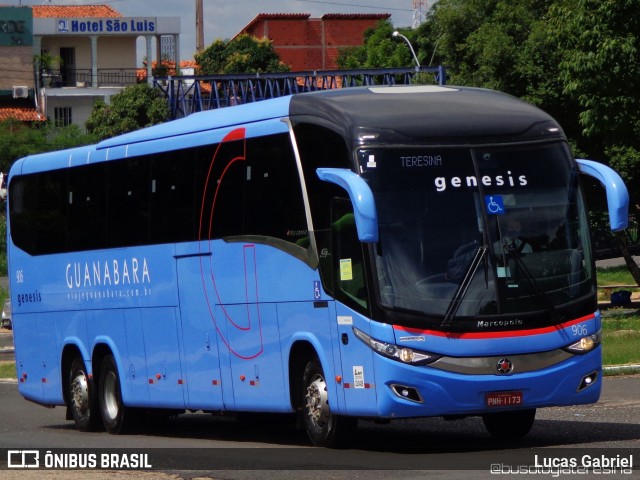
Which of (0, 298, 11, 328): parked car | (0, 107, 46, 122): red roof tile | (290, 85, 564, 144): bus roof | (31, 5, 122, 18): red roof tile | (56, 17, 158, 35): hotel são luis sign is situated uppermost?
(31, 5, 122, 18): red roof tile

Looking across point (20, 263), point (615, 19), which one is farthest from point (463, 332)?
point (615, 19)

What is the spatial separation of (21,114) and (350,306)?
239 ft

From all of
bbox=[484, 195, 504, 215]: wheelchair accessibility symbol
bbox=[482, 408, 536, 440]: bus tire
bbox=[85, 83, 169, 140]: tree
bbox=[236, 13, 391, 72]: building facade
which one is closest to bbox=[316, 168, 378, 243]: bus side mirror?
bbox=[484, 195, 504, 215]: wheelchair accessibility symbol

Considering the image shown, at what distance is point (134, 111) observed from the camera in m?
69.5

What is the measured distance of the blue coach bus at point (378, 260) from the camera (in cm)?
1277

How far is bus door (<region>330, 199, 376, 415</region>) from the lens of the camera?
12922 millimetres

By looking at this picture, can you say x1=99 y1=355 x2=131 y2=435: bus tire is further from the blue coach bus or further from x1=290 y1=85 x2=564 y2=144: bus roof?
x1=290 y1=85 x2=564 y2=144: bus roof

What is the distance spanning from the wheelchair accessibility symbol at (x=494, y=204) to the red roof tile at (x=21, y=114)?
2763 inches

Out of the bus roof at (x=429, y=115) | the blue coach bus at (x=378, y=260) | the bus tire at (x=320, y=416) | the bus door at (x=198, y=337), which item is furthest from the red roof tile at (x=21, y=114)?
the bus tire at (x=320, y=416)

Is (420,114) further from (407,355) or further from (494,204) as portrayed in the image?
(407,355)

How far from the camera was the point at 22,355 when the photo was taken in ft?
68.9

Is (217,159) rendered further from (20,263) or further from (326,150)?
(20,263)

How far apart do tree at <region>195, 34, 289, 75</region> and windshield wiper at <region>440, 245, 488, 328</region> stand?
77009 millimetres

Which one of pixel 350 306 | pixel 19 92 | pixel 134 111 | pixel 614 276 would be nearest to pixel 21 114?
pixel 19 92
